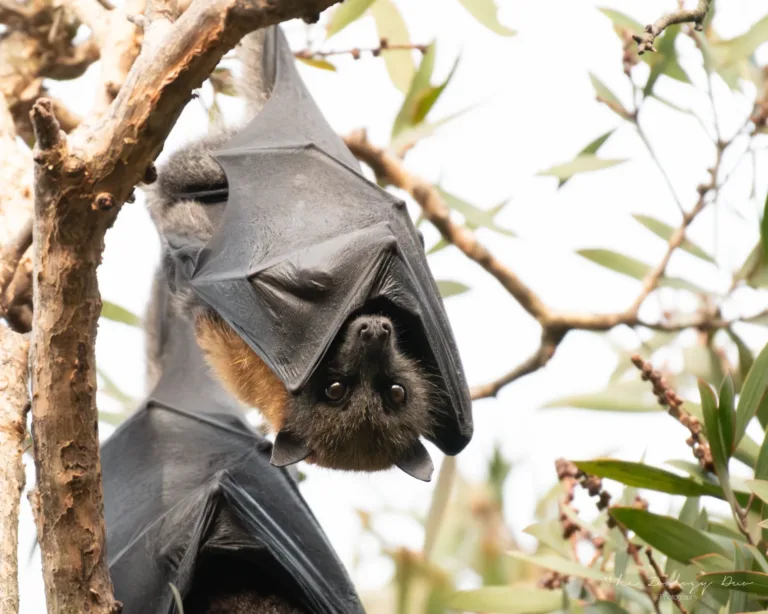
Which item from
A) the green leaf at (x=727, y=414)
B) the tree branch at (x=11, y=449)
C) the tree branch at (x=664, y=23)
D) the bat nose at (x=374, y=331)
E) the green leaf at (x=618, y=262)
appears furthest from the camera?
the green leaf at (x=618, y=262)

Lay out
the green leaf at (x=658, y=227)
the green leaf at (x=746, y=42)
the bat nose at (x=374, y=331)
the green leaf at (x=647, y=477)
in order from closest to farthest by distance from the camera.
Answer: the green leaf at (x=647, y=477) < the bat nose at (x=374, y=331) < the green leaf at (x=746, y=42) < the green leaf at (x=658, y=227)

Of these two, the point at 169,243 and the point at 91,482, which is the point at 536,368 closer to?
the point at 169,243

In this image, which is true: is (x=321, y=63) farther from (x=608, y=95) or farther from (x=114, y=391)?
(x=114, y=391)

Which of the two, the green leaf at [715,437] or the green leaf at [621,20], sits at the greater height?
the green leaf at [621,20]

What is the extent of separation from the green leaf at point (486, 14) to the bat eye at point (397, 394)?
1610 millimetres

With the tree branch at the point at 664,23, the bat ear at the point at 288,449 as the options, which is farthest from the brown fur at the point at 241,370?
the tree branch at the point at 664,23

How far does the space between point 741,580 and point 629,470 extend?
1.50 ft

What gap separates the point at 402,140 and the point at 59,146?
2633mm

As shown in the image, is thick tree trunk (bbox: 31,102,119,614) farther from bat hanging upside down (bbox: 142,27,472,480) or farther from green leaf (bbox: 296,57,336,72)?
green leaf (bbox: 296,57,336,72)

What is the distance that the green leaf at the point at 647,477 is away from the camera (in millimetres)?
2879

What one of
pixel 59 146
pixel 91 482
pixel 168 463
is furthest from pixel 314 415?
pixel 59 146

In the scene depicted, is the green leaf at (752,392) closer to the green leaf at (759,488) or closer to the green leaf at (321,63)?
the green leaf at (759,488)

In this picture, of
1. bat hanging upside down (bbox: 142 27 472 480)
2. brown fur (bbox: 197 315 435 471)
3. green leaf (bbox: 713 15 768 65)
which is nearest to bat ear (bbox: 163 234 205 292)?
bat hanging upside down (bbox: 142 27 472 480)

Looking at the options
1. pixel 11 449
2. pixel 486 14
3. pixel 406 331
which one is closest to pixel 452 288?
pixel 406 331
